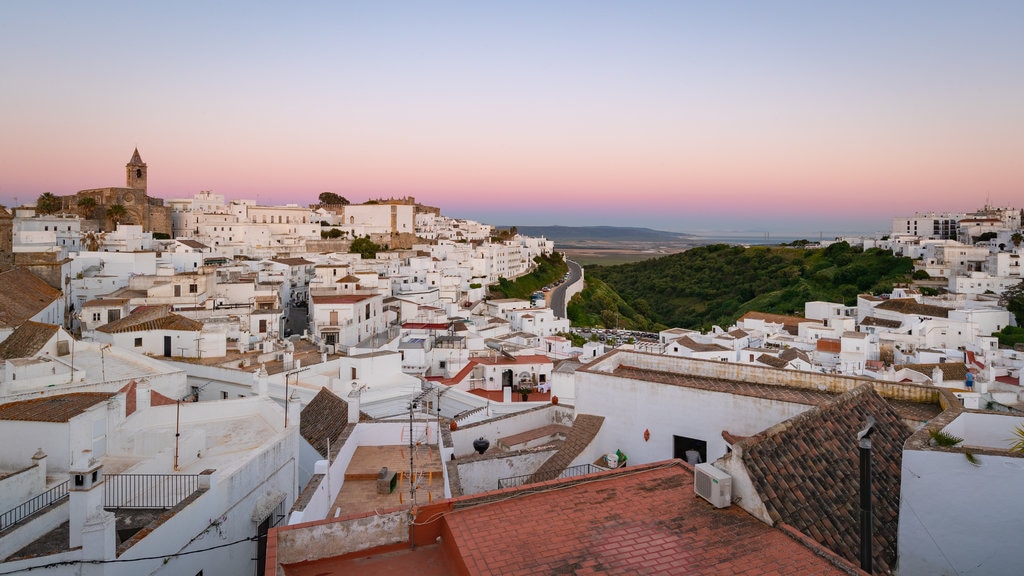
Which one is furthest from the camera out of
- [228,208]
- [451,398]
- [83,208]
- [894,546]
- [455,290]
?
[228,208]

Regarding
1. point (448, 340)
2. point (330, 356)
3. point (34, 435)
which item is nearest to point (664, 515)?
point (34, 435)

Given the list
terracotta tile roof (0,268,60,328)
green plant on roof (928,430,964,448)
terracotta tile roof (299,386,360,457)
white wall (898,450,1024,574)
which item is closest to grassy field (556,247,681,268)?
terracotta tile roof (0,268,60,328)

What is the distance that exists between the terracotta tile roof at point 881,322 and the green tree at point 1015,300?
10024 millimetres

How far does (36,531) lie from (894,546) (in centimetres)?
804

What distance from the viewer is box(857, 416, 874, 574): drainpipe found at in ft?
12.4

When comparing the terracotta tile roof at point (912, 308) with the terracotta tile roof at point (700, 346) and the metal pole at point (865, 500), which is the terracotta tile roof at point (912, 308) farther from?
the metal pole at point (865, 500)

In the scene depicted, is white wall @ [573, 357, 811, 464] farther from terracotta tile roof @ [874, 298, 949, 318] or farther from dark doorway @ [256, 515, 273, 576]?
terracotta tile roof @ [874, 298, 949, 318]

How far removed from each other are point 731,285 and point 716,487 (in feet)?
225

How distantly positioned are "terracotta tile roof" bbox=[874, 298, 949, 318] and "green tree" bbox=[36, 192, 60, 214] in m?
59.1

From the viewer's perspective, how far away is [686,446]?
7.41m

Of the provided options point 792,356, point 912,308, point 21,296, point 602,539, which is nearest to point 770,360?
point 792,356

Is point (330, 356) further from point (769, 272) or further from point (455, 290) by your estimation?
point (769, 272)

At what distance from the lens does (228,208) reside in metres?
56.5

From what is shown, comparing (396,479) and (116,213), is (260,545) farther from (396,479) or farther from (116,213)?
(116,213)
